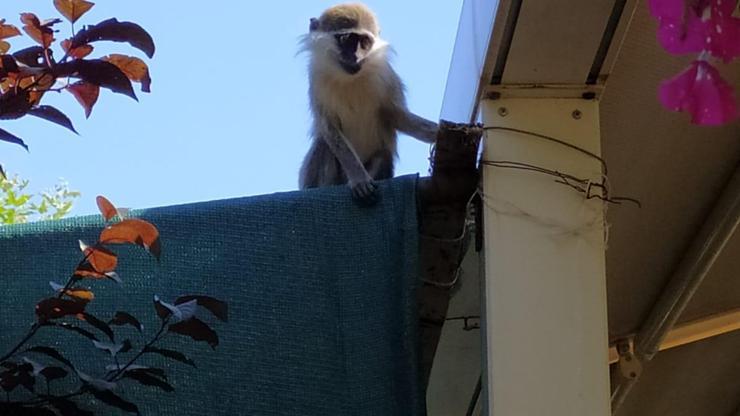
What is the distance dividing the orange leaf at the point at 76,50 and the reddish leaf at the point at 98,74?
0.13 ft

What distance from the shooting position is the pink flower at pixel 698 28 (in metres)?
0.76

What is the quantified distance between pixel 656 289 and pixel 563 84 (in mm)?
1287

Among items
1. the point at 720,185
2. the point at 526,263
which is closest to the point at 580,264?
the point at 526,263

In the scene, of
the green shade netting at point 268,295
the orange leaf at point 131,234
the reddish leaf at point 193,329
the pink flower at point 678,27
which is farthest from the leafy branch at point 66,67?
the pink flower at point 678,27

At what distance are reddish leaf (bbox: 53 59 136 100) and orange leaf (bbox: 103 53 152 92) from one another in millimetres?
72

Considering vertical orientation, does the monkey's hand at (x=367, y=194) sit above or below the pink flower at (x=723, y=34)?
above

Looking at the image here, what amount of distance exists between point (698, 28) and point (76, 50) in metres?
1.34

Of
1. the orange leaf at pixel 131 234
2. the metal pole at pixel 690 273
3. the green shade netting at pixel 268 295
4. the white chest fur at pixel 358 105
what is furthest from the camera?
the white chest fur at pixel 358 105

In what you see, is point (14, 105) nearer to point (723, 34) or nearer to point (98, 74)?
point (98, 74)

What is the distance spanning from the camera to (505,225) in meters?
2.61

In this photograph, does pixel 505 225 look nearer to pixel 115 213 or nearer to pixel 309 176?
pixel 115 213

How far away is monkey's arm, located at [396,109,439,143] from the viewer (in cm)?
422

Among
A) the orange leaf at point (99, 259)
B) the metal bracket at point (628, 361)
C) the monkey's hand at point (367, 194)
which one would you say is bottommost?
the orange leaf at point (99, 259)

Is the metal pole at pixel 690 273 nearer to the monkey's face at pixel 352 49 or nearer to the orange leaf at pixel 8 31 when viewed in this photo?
the monkey's face at pixel 352 49
